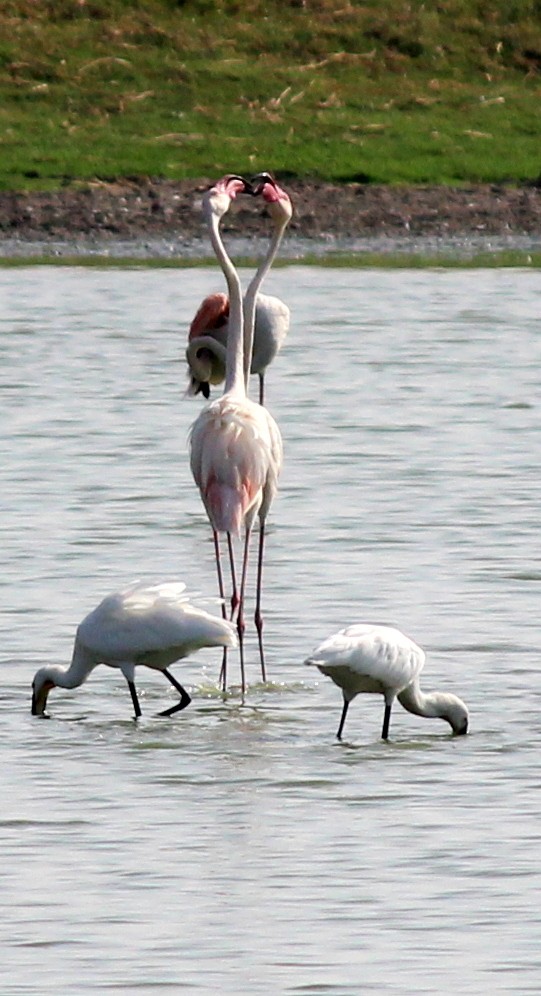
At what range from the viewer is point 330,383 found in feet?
53.5

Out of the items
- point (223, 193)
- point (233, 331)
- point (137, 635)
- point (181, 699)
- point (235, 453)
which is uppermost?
point (223, 193)

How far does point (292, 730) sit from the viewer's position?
7820 mm

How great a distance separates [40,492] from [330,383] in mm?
4614

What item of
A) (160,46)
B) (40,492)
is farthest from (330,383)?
(160,46)

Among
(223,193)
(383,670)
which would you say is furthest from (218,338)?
(383,670)

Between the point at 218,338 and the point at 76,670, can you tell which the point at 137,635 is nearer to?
the point at 76,670

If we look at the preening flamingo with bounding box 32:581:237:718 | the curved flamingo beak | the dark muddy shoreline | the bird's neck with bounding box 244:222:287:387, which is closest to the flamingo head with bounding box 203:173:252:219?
the curved flamingo beak

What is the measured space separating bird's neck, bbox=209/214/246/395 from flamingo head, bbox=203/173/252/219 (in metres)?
0.03

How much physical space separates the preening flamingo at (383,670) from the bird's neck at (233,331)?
1405 mm

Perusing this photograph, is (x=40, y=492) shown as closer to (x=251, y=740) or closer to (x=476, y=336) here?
(x=251, y=740)

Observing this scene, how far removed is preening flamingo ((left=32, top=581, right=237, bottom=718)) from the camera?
775 cm

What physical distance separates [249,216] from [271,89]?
13.9 feet

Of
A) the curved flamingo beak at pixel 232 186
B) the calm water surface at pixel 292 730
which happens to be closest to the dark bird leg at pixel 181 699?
the calm water surface at pixel 292 730

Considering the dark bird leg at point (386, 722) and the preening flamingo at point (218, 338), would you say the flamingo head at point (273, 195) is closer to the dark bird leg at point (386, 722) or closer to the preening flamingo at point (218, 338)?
the preening flamingo at point (218, 338)
